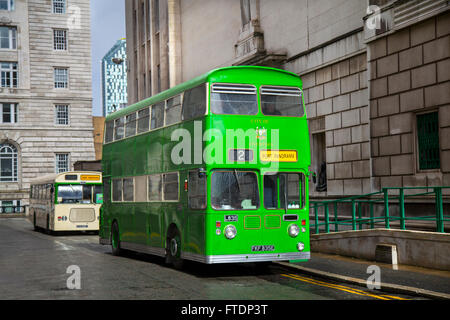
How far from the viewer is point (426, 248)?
14180mm

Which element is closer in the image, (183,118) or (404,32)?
(183,118)

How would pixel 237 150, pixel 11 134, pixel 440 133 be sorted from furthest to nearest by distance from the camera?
pixel 11 134 → pixel 440 133 → pixel 237 150

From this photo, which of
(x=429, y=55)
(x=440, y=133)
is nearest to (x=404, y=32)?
(x=429, y=55)

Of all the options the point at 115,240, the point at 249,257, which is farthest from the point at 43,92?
the point at 249,257

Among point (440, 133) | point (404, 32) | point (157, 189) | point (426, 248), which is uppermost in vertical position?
point (404, 32)

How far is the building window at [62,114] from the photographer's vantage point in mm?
67188

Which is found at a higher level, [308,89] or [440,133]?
[308,89]

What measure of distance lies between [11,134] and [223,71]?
54.5 m

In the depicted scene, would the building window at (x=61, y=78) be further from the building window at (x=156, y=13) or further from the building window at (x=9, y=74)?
the building window at (x=156, y=13)

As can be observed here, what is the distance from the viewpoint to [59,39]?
67375 mm

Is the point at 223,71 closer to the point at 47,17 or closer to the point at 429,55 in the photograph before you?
the point at 429,55

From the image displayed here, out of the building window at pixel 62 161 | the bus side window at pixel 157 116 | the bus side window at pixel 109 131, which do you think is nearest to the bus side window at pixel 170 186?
the bus side window at pixel 157 116

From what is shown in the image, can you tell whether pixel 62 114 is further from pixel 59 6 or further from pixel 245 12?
pixel 245 12

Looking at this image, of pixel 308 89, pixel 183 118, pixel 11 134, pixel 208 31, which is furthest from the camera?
pixel 11 134
